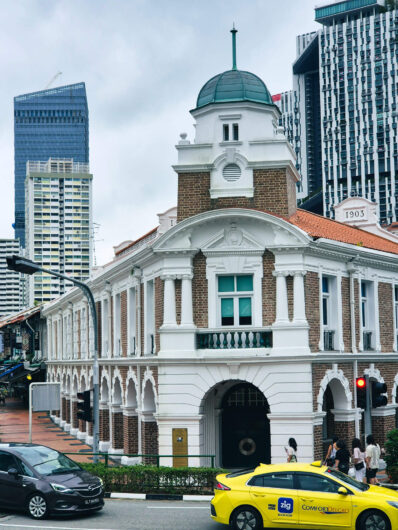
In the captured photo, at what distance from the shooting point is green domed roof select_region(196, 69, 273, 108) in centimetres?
2842

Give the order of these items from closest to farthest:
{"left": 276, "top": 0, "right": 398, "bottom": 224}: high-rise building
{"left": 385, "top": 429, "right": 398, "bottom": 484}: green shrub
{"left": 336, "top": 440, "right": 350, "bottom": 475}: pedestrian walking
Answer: {"left": 336, "top": 440, "right": 350, "bottom": 475}: pedestrian walking
{"left": 385, "top": 429, "right": 398, "bottom": 484}: green shrub
{"left": 276, "top": 0, "right": 398, "bottom": 224}: high-rise building

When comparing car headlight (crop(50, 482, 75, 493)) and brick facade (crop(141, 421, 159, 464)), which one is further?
brick facade (crop(141, 421, 159, 464))

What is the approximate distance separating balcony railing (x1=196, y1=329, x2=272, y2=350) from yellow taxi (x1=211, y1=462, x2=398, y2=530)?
956cm

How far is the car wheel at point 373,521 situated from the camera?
16.0 meters

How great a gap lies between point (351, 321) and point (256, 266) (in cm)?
476

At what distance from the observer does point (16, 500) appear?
18.4 metres

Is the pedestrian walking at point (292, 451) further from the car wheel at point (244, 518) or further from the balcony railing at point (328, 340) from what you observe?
the car wheel at point (244, 518)

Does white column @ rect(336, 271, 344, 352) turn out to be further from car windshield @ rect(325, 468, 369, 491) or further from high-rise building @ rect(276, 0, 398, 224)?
high-rise building @ rect(276, 0, 398, 224)

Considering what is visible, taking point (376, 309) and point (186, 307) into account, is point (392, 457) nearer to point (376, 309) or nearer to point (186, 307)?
point (376, 309)

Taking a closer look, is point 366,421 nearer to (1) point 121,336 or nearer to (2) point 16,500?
(1) point 121,336

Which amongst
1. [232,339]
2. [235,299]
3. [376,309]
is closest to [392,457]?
[232,339]

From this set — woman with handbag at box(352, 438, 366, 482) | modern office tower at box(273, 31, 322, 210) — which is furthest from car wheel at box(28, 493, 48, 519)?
modern office tower at box(273, 31, 322, 210)

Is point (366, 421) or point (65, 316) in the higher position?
point (65, 316)

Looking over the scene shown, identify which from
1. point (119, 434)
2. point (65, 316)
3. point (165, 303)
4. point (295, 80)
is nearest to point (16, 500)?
point (165, 303)
